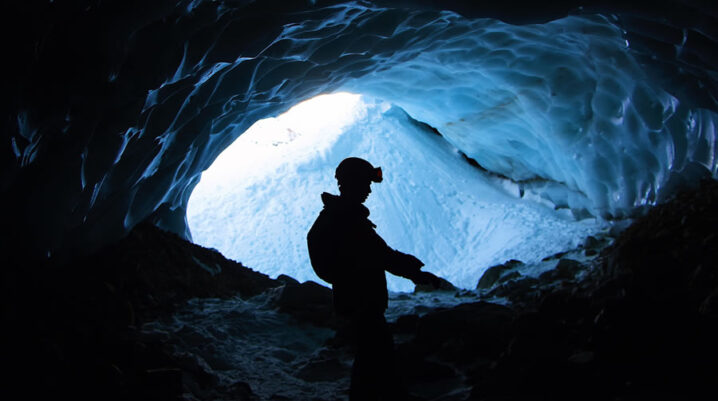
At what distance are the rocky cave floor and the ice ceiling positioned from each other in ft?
1.91

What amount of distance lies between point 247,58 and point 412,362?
9.93ft

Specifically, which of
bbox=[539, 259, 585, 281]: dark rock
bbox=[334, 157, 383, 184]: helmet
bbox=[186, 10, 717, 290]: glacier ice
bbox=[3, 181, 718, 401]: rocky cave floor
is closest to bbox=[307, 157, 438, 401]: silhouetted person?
bbox=[334, 157, 383, 184]: helmet

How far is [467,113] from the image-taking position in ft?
29.2

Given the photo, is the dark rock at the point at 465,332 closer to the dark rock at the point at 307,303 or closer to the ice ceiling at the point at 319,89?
the dark rock at the point at 307,303

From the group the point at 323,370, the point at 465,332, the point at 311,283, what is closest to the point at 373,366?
the point at 323,370

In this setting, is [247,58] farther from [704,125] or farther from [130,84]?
[704,125]

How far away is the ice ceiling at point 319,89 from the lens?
283 cm

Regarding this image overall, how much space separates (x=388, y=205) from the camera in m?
13.8

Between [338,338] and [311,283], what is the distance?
5.89ft

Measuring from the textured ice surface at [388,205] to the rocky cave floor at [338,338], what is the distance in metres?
4.15

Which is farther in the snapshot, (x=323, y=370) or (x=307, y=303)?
(x=307, y=303)

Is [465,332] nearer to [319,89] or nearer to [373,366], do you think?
[373,366]

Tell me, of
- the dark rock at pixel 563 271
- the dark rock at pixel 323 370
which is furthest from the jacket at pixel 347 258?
the dark rock at pixel 563 271

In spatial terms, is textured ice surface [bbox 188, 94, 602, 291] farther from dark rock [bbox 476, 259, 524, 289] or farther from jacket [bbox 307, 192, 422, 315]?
jacket [bbox 307, 192, 422, 315]
